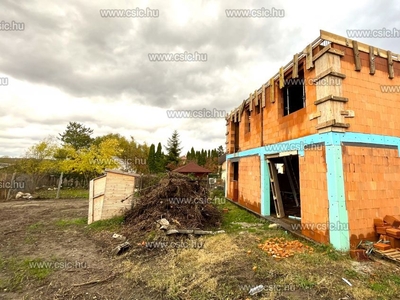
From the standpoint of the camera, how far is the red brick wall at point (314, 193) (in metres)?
5.09

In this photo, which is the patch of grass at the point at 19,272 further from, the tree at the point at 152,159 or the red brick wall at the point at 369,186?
the tree at the point at 152,159

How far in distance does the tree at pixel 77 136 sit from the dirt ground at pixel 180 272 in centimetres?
2523

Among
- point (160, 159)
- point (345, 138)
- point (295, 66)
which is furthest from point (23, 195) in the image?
point (160, 159)

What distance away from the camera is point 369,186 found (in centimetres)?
512

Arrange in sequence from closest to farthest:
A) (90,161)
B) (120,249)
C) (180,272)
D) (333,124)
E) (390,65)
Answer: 1. (180,272)
2. (333,124)
3. (120,249)
4. (390,65)
5. (90,161)

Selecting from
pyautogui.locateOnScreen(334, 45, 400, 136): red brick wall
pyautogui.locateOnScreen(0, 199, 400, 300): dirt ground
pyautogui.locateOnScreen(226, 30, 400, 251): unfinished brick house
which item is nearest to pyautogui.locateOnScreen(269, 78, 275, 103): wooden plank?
pyautogui.locateOnScreen(226, 30, 400, 251): unfinished brick house

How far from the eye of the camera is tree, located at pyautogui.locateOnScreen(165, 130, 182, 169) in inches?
1339

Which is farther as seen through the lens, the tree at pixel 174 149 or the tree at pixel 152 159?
the tree at pixel 174 149

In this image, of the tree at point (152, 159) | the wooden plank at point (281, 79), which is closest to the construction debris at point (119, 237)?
the wooden plank at point (281, 79)

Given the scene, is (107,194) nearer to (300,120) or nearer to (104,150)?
(300,120)

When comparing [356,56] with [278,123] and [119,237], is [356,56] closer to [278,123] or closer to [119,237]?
[278,123]

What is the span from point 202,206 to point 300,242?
3.36m

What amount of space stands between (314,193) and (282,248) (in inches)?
67.1

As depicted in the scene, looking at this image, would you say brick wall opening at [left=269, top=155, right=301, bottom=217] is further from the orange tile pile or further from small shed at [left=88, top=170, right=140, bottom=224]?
small shed at [left=88, top=170, right=140, bottom=224]
